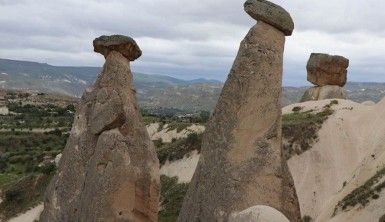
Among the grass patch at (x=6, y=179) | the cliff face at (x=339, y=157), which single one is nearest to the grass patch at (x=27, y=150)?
the grass patch at (x=6, y=179)

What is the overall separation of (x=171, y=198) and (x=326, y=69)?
1416 cm

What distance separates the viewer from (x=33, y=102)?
11412cm

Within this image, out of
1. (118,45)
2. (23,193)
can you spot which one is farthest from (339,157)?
(23,193)

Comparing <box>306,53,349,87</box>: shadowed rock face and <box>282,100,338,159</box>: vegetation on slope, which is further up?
<box>306,53,349,87</box>: shadowed rock face

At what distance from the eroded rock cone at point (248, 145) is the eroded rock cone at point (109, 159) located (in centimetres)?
140

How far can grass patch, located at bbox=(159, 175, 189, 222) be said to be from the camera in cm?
2773

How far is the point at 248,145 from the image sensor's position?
35.6 feet

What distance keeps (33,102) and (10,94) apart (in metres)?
17.8

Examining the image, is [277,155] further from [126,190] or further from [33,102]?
[33,102]

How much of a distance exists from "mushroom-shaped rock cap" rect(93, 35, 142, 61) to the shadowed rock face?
1018 inches

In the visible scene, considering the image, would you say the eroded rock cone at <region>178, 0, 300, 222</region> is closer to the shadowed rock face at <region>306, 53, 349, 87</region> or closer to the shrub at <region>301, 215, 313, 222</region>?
the shrub at <region>301, 215, 313, 222</region>

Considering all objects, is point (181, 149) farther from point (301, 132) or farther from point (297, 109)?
point (301, 132)

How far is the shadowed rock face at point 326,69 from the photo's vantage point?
3790cm

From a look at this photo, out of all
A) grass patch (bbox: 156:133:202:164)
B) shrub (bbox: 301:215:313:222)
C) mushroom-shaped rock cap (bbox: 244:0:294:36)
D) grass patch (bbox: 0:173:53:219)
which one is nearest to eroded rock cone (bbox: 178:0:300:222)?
mushroom-shaped rock cap (bbox: 244:0:294:36)
